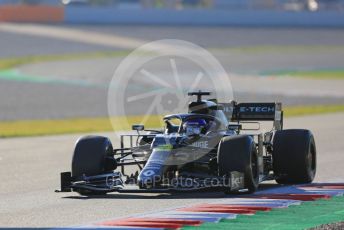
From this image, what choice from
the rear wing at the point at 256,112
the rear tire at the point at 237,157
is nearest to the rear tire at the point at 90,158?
the rear tire at the point at 237,157

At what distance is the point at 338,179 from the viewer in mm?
15133

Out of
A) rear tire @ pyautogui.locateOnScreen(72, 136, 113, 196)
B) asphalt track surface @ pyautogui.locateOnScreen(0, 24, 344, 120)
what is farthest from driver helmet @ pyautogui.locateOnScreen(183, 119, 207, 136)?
asphalt track surface @ pyautogui.locateOnScreen(0, 24, 344, 120)

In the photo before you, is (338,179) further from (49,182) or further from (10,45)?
(10,45)

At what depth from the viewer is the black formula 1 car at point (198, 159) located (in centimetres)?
1307

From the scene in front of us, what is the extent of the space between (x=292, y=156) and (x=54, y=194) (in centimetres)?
Answer: 335

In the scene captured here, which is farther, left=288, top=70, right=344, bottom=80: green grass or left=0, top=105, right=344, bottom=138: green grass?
left=288, top=70, right=344, bottom=80: green grass

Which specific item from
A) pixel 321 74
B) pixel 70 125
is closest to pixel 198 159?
pixel 70 125

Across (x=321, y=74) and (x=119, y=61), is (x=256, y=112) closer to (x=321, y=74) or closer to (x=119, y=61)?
(x=321, y=74)

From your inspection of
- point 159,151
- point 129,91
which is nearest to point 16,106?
point 129,91

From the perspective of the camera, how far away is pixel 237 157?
13.0 metres

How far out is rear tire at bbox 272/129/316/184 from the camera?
1438 centimetres

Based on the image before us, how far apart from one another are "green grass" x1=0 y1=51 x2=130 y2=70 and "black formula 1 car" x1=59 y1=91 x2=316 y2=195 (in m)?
33.7

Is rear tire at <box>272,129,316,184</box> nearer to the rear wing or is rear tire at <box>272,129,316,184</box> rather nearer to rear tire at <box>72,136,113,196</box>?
the rear wing

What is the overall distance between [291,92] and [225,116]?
2362cm
